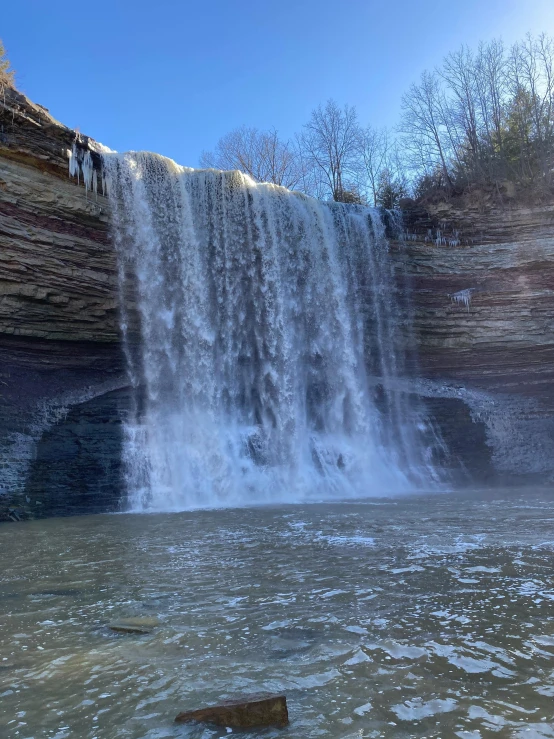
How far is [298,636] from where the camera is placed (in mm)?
3428

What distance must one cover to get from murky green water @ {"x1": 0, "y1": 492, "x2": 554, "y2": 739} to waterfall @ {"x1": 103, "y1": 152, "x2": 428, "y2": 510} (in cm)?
766

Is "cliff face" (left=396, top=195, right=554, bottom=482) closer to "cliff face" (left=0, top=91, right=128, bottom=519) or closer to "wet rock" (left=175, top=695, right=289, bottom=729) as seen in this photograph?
"cliff face" (left=0, top=91, right=128, bottom=519)

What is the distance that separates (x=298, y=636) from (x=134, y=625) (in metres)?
1.10

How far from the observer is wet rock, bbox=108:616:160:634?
11.9 ft

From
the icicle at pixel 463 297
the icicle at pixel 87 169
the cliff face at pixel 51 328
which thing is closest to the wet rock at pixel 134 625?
the cliff face at pixel 51 328

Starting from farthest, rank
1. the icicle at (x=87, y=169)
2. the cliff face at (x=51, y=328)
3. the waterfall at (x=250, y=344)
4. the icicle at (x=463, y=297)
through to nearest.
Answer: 1. the icicle at (x=463, y=297)
2. the waterfall at (x=250, y=344)
3. the icicle at (x=87, y=169)
4. the cliff face at (x=51, y=328)

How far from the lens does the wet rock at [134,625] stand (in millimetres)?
3617

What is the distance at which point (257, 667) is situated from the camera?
2.99m

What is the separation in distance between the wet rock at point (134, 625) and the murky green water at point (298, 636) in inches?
2.6

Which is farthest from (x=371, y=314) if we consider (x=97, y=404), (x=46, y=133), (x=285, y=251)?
(x=46, y=133)

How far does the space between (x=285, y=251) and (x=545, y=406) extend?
33.4 ft

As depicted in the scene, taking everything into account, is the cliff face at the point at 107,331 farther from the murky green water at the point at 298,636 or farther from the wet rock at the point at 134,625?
the wet rock at the point at 134,625

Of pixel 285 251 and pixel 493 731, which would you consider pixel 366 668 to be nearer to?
pixel 493 731

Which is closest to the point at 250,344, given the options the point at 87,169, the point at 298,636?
the point at 87,169
